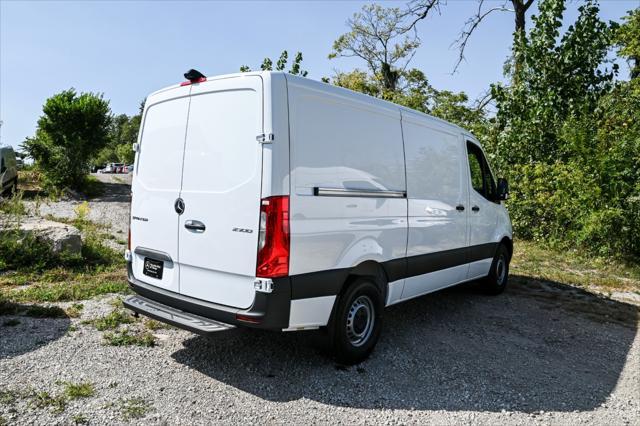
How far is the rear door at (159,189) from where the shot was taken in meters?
4.16

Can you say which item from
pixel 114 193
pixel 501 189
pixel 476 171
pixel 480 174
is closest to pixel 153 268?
pixel 476 171

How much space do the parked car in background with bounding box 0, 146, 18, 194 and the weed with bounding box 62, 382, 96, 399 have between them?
44.9 feet

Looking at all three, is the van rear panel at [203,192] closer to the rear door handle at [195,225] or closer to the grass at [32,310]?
the rear door handle at [195,225]

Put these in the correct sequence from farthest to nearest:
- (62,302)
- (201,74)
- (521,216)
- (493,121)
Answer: (493,121) < (521,216) < (62,302) < (201,74)

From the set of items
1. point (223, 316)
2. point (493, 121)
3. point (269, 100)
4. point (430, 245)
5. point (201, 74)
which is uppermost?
point (493, 121)

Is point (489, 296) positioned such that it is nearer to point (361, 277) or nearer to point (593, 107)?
point (361, 277)

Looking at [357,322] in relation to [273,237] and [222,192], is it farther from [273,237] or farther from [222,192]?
[222,192]

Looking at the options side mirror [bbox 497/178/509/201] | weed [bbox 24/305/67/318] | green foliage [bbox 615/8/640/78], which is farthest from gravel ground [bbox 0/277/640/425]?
green foliage [bbox 615/8/640/78]

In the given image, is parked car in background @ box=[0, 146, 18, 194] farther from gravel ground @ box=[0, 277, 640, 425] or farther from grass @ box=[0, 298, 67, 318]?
gravel ground @ box=[0, 277, 640, 425]

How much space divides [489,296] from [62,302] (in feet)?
19.2

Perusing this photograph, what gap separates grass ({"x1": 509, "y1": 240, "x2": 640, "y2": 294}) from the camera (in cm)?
844

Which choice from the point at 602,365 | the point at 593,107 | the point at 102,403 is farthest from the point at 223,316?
the point at 593,107

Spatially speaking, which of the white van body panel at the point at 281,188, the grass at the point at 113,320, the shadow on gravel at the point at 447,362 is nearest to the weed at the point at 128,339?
the grass at the point at 113,320

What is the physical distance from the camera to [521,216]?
40.8 feet
